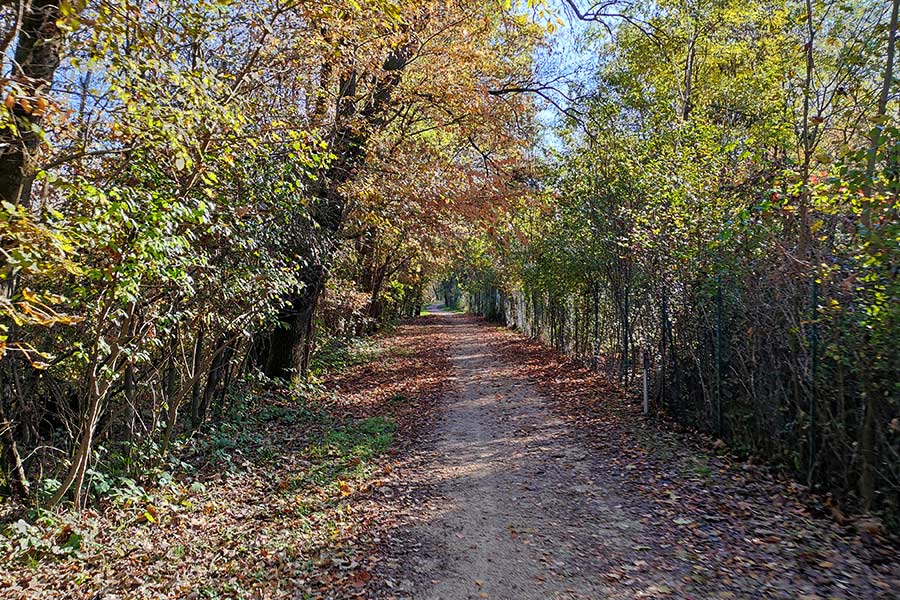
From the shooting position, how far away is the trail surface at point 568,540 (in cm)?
431

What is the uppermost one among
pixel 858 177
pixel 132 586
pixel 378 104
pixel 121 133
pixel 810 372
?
pixel 378 104

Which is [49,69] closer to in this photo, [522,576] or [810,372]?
[522,576]

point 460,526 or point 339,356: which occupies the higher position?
point 339,356

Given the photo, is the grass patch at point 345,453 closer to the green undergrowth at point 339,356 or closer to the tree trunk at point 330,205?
the tree trunk at point 330,205

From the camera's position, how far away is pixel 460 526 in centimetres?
560

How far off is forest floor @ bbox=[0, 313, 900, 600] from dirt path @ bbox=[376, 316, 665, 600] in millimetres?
23

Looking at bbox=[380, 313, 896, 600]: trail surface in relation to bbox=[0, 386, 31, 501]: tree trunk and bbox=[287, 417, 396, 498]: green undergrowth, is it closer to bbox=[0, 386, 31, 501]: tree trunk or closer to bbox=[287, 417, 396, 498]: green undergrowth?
bbox=[287, 417, 396, 498]: green undergrowth

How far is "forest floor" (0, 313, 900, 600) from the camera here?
4434mm

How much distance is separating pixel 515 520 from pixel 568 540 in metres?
0.68

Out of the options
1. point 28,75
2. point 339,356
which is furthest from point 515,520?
point 339,356

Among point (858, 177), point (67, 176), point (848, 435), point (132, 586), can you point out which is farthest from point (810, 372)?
point (67, 176)

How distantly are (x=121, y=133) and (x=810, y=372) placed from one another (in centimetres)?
746

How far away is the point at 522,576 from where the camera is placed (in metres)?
4.57

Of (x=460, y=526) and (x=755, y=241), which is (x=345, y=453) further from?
(x=755, y=241)
